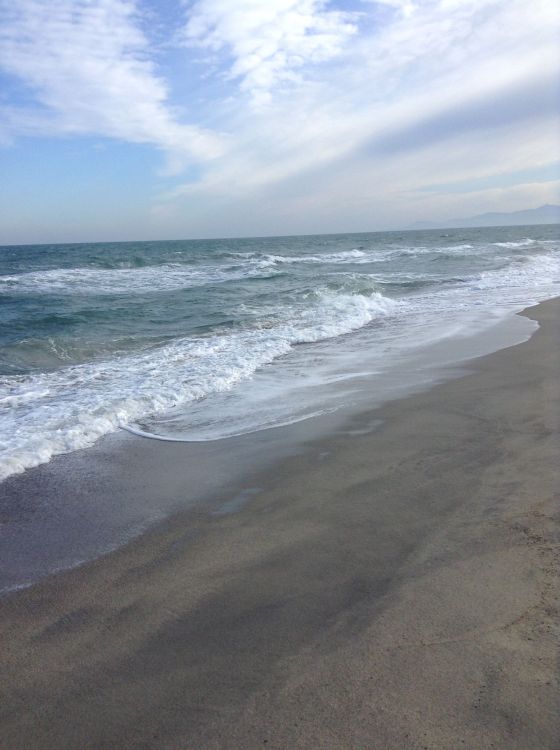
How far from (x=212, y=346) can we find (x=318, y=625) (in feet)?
28.7

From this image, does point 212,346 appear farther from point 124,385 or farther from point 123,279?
point 123,279

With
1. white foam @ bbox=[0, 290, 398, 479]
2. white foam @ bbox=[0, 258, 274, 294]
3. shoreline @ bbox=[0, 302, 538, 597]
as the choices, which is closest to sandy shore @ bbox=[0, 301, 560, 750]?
shoreline @ bbox=[0, 302, 538, 597]

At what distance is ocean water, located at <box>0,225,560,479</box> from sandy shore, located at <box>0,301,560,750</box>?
7.35 ft

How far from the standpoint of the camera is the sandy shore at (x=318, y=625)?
2.10 metres

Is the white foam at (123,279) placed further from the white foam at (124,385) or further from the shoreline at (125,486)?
the shoreline at (125,486)

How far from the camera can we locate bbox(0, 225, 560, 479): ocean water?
20.7 ft

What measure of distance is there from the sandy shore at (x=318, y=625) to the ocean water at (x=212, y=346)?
2.24 metres

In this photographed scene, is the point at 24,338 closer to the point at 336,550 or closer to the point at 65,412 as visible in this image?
the point at 65,412

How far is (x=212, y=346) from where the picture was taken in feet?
36.3

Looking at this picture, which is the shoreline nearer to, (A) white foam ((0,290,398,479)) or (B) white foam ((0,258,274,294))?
(A) white foam ((0,290,398,479))

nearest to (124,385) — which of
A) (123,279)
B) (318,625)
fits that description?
(318,625)

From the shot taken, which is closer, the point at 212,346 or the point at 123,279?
the point at 212,346

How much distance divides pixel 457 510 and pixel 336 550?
36.4 inches

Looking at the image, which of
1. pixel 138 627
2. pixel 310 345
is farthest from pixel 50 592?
pixel 310 345
